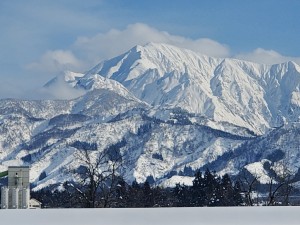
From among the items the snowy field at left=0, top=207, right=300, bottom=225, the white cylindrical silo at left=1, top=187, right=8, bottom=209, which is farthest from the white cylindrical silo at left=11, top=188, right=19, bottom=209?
the snowy field at left=0, top=207, right=300, bottom=225

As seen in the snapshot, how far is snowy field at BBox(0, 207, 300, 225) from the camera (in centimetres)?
1811

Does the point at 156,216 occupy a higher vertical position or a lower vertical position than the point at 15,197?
lower

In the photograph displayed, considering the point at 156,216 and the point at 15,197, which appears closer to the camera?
the point at 156,216

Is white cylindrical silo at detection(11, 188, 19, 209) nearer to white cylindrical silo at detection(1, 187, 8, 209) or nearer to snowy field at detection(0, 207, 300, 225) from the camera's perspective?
white cylindrical silo at detection(1, 187, 8, 209)


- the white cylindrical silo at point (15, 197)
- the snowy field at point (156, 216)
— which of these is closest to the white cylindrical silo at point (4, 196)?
the white cylindrical silo at point (15, 197)

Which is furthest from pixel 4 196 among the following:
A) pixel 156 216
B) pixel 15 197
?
pixel 156 216

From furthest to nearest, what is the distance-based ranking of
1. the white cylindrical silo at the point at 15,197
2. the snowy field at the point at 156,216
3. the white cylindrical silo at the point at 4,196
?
the white cylindrical silo at the point at 15,197 < the white cylindrical silo at the point at 4,196 < the snowy field at the point at 156,216

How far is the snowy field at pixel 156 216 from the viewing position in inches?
713

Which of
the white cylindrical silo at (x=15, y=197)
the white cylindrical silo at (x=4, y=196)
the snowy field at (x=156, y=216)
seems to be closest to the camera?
the snowy field at (x=156, y=216)

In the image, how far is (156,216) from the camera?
18859 millimetres

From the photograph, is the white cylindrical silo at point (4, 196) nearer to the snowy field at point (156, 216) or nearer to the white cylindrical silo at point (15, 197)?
the white cylindrical silo at point (15, 197)

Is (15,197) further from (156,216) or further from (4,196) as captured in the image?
(156,216)

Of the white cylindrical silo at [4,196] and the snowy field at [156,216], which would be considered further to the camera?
the white cylindrical silo at [4,196]

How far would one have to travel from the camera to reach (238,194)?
104m
